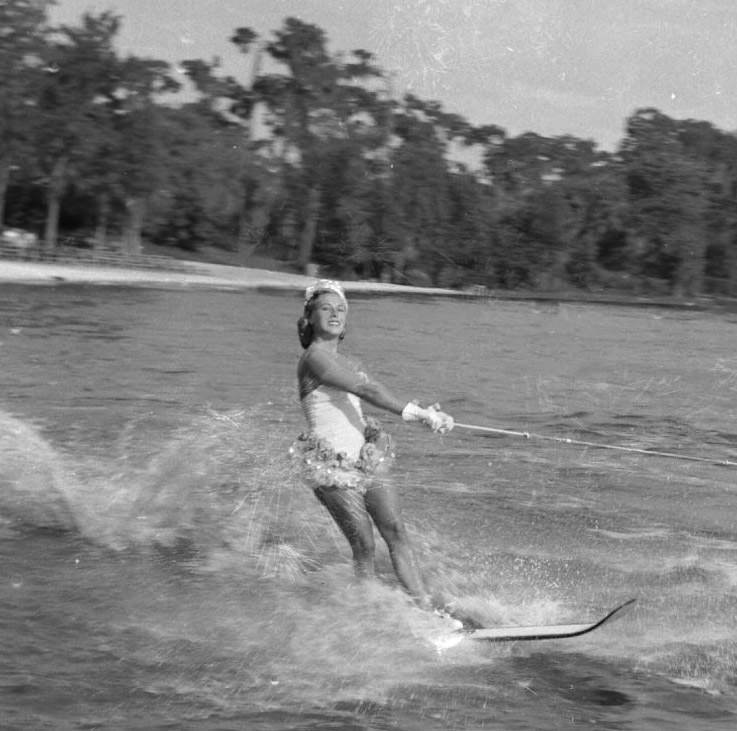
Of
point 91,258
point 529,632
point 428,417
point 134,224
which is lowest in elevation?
point 91,258

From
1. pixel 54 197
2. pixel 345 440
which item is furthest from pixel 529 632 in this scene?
pixel 54 197

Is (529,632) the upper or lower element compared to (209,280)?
upper

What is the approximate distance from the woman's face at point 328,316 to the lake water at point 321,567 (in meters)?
1.46

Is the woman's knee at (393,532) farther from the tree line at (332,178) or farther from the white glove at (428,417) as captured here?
the tree line at (332,178)

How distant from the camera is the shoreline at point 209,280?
61344 mm

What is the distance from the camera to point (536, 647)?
Answer: 793 centimetres

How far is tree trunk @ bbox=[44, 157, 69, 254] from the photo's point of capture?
69.2 metres

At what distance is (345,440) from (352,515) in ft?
1.35

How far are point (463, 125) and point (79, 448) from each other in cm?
10297

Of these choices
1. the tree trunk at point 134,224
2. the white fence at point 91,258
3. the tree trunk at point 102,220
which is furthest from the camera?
the tree trunk at point 134,224

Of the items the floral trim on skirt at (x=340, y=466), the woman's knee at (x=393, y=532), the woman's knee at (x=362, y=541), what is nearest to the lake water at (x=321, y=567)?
the woman's knee at (x=362, y=541)

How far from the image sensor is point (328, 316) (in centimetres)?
780

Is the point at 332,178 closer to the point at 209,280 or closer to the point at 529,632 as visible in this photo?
the point at 209,280

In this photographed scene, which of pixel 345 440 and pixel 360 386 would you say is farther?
pixel 345 440
